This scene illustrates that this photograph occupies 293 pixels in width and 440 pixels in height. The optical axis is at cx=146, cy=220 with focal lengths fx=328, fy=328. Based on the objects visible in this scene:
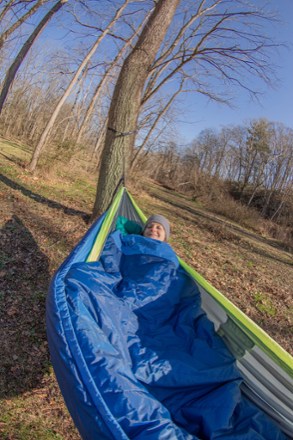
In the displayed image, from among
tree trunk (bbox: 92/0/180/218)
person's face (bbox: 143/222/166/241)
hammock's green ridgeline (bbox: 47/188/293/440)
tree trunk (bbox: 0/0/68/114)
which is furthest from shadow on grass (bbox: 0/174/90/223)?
tree trunk (bbox: 0/0/68/114)

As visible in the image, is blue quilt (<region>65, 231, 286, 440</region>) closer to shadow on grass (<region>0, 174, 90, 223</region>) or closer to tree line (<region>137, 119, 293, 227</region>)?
shadow on grass (<region>0, 174, 90, 223</region>)

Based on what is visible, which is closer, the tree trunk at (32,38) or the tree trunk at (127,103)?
the tree trunk at (127,103)

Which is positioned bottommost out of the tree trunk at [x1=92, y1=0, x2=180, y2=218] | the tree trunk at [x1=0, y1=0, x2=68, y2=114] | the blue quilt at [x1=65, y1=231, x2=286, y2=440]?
the blue quilt at [x1=65, y1=231, x2=286, y2=440]

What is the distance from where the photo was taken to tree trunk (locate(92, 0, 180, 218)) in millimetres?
5008

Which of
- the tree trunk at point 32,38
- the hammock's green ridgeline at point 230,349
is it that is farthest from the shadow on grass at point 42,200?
the tree trunk at point 32,38

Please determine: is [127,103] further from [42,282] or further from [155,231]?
[42,282]

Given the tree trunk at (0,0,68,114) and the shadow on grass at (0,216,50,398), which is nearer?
the shadow on grass at (0,216,50,398)

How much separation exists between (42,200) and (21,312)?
3.68 meters

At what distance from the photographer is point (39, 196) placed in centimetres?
675

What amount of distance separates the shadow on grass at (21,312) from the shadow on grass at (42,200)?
148 cm

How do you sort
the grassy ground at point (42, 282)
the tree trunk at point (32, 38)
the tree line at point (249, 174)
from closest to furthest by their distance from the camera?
the grassy ground at point (42, 282) → the tree trunk at point (32, 38) → the tree line at point (249, 174)

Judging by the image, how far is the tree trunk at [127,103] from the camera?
501cm

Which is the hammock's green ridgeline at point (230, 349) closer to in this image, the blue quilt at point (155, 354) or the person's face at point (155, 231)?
the blue quilt at point (155, 354)

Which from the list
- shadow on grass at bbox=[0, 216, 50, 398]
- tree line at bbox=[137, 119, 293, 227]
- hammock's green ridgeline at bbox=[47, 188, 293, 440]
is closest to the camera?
hammock's green ridgeline at bbox=[47, 188, 293, 440]
